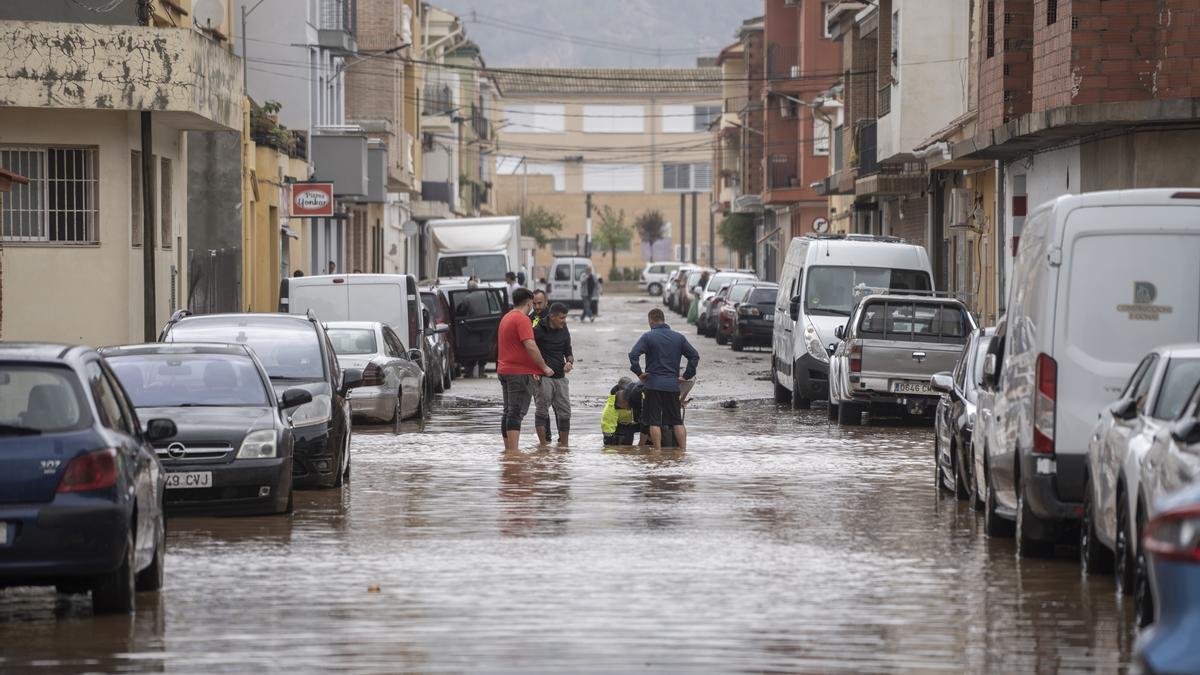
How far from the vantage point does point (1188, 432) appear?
383 inches

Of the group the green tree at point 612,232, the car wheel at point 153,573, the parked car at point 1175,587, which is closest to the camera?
the parked car at point 1175,587

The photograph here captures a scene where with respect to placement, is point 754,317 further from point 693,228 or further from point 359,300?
point 693,228

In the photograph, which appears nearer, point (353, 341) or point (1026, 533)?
point (1026, 533)

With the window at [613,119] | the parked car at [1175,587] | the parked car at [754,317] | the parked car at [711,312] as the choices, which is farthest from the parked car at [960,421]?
the window at [613,119]

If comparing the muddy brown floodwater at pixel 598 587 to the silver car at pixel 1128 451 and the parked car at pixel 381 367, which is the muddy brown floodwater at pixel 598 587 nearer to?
the silver car at pixel 1128 451

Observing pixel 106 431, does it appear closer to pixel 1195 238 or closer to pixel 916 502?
pixel 1195 238

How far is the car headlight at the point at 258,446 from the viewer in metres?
15.4

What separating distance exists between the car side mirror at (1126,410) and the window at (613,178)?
435 feet

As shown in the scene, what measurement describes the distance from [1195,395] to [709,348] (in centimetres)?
4232

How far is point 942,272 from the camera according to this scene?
4769 cm

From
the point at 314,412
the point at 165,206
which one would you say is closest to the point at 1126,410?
the point at 314,412

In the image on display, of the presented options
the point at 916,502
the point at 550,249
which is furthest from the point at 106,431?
the point at 550,249

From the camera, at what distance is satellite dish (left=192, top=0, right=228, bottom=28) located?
35844mm

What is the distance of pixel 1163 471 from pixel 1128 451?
102cm
